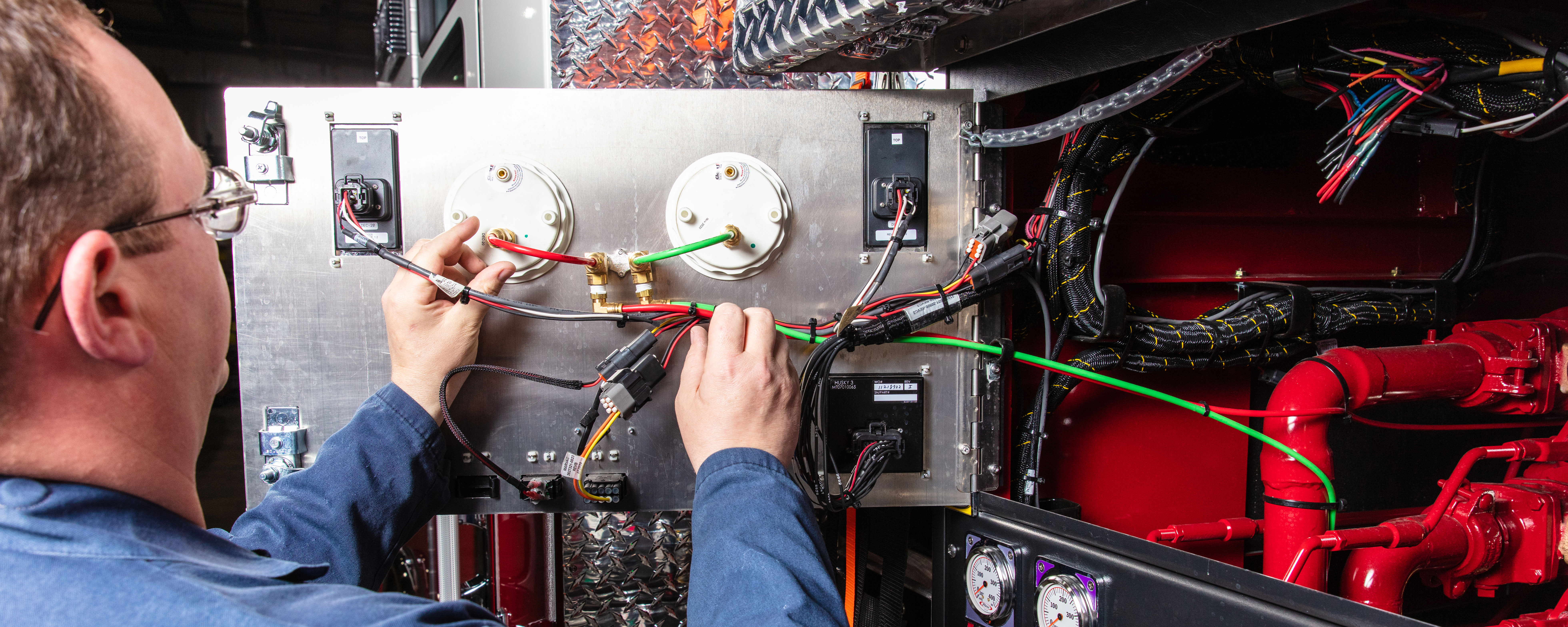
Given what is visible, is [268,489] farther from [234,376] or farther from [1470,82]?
[234,376]

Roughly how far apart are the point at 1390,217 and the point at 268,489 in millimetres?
2258

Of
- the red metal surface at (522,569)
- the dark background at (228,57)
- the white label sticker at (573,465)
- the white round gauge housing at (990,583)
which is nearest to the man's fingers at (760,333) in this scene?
the white label sticker at (573,465)

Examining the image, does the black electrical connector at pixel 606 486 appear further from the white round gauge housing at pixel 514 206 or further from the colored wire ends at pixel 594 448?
the white round gauge housing at pixel 514 206

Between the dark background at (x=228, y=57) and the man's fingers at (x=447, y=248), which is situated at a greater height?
the dark background at (x=228, y=57)

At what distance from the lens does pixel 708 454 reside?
98 cm

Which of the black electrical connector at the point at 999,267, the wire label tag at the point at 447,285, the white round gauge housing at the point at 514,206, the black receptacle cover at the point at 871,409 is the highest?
the white round gauge housing at the point at 514,206

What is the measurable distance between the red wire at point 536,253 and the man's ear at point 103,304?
0.48 m

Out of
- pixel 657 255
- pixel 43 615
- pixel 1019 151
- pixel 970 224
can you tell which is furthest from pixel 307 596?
pixel 1019 151

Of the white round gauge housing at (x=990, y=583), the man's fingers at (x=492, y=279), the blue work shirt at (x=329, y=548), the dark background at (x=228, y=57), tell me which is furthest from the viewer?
the dark background at (x=228, y=57)

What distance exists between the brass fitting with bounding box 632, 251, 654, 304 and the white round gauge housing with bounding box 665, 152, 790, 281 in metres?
0.05

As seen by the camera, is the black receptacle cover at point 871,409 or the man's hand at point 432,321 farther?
the black receptacle cover at point 871,409

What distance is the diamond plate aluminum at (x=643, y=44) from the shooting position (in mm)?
1655

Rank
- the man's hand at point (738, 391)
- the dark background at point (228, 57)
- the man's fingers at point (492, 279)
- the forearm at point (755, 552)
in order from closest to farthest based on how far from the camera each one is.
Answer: the forearm at point (755, 552), the man's hand at point (738, 391), the man's fingers at point (492, 279), the dark background at point (228, 57)

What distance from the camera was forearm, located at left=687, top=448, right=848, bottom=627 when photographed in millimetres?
798
